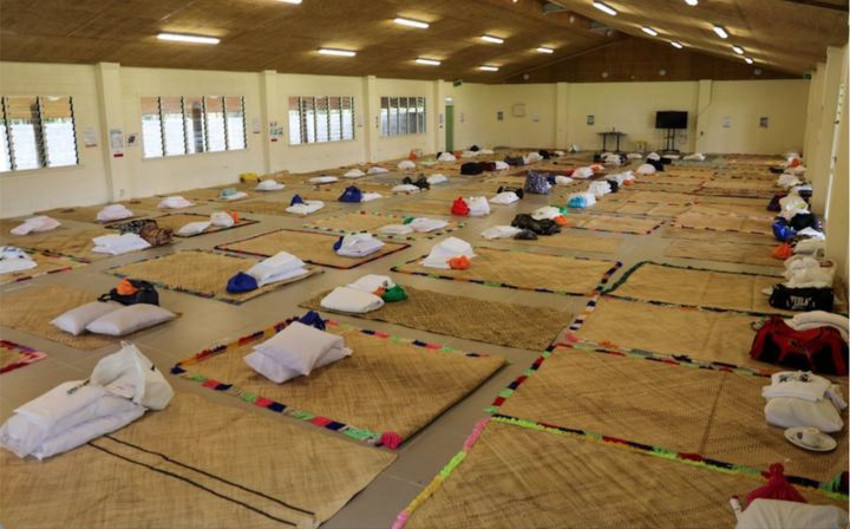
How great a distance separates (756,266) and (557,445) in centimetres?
541

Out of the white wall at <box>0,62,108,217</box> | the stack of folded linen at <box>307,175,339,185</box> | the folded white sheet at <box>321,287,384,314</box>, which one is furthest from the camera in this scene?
the stack of folded linen at <box>307,175,339,185</box>

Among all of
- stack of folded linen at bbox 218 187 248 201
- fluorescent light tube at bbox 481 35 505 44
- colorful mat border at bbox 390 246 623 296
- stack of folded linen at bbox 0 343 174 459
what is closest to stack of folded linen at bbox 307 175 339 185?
stack of folded linen at bbox 218 187 248 201

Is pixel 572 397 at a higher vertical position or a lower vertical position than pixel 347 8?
lower

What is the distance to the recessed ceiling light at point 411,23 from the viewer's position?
14523 millimetres

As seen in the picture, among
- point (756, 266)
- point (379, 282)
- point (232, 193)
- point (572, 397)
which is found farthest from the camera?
point (232, 193)

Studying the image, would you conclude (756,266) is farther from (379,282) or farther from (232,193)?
(232,193)

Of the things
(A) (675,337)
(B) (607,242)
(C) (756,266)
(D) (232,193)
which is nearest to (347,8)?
→ (D) (232,193)

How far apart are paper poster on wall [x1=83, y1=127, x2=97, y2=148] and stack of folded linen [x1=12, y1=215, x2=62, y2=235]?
8.92 ft

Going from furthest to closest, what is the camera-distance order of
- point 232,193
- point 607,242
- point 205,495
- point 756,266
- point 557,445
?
point 232,193 → point 607,242 → point 756,266 → point 557,445 → point 205,495

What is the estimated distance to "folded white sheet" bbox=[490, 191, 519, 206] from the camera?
13039 millimetres

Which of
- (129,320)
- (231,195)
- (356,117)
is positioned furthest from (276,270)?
(356,117)

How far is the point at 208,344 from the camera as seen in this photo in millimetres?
5715

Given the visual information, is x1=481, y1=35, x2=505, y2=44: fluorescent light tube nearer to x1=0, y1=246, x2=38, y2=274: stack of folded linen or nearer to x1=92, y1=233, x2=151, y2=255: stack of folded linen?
x1=92, y1=233, x2=151, y2=255: stack of folded linen

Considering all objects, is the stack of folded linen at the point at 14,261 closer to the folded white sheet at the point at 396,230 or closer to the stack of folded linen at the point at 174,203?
the stack of folded linen at the point at 174,203
